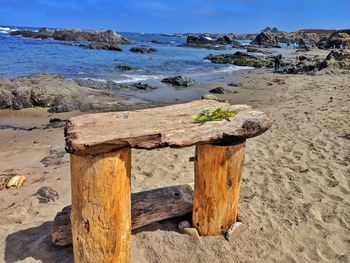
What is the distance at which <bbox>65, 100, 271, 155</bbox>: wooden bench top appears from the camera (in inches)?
111

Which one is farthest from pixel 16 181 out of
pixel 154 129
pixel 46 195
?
pixel 154 129

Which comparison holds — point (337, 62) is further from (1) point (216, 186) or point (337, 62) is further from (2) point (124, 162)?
(2) point (124, 162)

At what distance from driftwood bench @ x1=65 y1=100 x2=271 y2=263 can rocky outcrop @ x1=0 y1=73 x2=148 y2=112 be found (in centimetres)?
776

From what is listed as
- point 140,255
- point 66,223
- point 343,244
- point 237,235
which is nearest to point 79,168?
point 66,223

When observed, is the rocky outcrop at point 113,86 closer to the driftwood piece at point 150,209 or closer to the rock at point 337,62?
the driftwood piece at point 150,209

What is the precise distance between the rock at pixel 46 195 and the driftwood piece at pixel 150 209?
1.13 metres

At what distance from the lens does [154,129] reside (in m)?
3.13

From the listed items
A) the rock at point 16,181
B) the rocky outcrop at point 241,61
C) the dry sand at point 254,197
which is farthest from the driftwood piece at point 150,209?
the rocky outcrop at point 241,61

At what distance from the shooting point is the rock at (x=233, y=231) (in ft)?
13.0

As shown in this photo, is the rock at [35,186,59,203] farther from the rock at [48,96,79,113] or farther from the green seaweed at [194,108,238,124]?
the rock at [48,96,79,113]

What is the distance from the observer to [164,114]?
3.68m

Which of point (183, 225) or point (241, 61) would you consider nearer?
point (183, 225)

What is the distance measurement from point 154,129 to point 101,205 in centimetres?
78

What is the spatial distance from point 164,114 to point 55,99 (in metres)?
8.49
